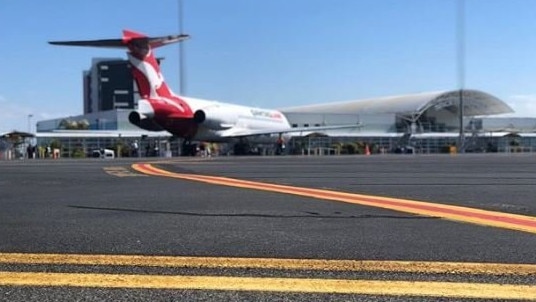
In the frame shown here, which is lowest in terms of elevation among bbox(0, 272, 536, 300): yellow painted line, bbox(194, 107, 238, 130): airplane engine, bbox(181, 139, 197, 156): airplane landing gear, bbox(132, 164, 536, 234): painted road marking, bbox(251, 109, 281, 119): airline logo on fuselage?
bbox(0, 272, 536, 300): yellow painted line

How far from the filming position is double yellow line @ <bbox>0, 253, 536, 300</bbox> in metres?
4.96

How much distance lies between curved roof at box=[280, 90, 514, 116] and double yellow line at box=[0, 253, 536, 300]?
99309mm

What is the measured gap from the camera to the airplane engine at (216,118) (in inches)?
1917

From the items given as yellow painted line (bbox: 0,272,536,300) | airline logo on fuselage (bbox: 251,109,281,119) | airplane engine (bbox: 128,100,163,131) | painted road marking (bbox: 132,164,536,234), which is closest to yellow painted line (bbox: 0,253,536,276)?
yellow painted line (bbox: 0,272,536,300)

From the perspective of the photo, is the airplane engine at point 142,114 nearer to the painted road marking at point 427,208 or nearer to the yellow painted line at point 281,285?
the painted road marking at point 427,208

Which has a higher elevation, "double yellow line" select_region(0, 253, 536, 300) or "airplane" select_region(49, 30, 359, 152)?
"airplane" select_region(49, 30, 359, 152)

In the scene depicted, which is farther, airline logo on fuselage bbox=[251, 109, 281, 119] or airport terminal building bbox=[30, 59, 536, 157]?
airport terminal building bbox=[30, 59, 536, 157]

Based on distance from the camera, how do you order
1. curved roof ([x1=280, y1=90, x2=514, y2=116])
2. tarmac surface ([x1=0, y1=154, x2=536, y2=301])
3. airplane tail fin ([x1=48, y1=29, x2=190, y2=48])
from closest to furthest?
tarmac surface ([x1=0, y1=154, x2=536, y2=301])
airplane tail fin ([x1=48, y1=29, x2=190, y2=48])
curved roof ([x1=280, y1=90, x2=514, y2=116])

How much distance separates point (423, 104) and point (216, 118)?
59426mm

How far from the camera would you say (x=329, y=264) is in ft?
19.3

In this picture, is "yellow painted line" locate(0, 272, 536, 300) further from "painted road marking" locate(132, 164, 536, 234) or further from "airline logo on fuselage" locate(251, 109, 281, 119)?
"airline logo on fuselage" locate(251, 109, 281, 119)

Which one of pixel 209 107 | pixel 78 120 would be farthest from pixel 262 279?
pixel 78 120

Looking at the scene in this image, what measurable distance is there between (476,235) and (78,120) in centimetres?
10792

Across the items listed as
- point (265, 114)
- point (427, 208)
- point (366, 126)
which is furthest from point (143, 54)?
point (366, 126)
